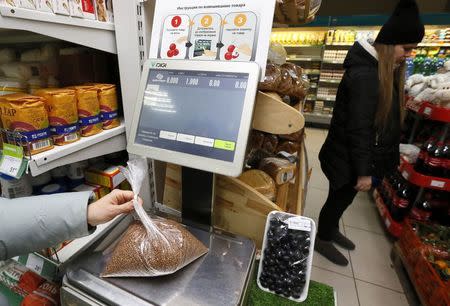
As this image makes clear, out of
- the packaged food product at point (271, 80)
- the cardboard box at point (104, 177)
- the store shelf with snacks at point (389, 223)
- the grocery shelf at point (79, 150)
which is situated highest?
the packaged food product at point (271, 80)

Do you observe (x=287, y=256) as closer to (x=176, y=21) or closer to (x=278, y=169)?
(x=278, y=169)

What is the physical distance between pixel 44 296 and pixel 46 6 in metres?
0.84

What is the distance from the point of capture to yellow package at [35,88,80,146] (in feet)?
2.38

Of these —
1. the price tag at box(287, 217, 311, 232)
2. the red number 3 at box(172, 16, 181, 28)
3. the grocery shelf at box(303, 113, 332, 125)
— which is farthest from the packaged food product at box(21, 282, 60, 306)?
the grocery shelf at box(303, 113, 332, 125)

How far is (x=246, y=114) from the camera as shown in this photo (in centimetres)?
65

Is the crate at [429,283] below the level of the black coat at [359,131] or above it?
below

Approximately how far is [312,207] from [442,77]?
4.90ft

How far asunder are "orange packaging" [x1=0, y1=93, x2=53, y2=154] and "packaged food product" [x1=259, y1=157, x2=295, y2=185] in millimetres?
814

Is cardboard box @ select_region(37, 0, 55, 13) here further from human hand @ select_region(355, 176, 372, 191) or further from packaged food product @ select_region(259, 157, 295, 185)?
human hand @ select_region(355, 176, 372, 191)

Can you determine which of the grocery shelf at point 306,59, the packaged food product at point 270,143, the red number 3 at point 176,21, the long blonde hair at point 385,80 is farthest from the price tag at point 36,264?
the grocery shelf at point 306,59

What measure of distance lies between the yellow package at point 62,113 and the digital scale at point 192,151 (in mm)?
183

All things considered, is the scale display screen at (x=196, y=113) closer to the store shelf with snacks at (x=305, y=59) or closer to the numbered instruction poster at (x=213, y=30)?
the numbered instruction poster at (x=213, y=30)

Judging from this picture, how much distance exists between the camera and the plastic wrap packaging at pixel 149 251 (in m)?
0.63

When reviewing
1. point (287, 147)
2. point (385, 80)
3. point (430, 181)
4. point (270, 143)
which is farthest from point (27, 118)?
point (430, 181)
